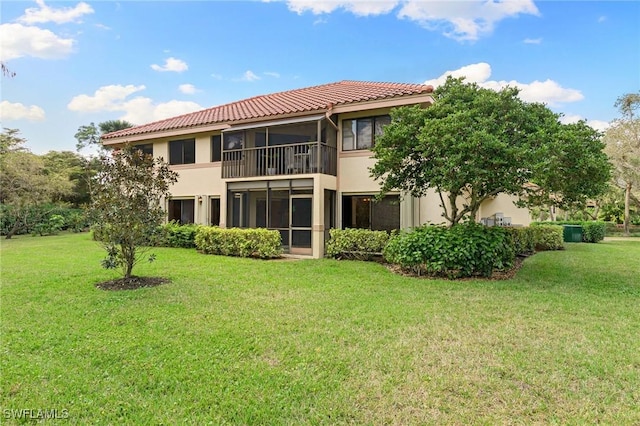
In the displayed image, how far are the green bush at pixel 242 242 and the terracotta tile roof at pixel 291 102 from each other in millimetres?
5144

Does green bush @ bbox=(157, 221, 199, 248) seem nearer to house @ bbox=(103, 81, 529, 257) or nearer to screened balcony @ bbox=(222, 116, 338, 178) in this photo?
house @ bbox=(103, 81, 529, 257)

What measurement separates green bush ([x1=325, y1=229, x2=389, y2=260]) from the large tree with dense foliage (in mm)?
2716

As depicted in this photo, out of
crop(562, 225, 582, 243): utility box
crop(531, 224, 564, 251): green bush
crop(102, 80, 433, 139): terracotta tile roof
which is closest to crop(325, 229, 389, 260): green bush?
crop(102, 80, 433, 139): terracotta tile roof

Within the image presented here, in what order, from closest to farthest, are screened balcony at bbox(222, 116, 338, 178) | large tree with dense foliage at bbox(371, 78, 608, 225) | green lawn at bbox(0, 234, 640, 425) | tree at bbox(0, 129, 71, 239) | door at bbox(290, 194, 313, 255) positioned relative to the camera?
green lawn at bbox(0, 234, 640, 425)
large tree with dense foliage at bbox(371, 78, 608, 225)
screened balcony at bbox(222, 116, 338, 178)
door at bbox(290, 194, 313, 255)
tree at bbox(0, 129, 71, 239)

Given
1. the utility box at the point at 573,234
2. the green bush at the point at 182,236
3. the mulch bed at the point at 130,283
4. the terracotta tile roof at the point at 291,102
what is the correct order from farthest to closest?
1. the utility box at the point at 573,234
2. the green bush at the point at 182,236
3. the terracotta tile roof at the point at 291,102
4. the mulch bed at the point at 130,283

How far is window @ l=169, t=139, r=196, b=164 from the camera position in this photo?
19.3 m

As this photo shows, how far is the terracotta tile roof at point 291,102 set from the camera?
14661 millimetres

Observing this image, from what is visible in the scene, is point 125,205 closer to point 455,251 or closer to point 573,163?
point 455,251

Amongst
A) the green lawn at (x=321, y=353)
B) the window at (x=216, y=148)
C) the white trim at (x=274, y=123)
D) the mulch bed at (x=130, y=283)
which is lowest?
the green lawn at (x=321, y=353)

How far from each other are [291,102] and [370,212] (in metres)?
6.77

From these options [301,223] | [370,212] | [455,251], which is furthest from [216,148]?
[455,251]

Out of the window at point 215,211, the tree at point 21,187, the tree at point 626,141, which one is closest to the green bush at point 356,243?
the window at point 215,211

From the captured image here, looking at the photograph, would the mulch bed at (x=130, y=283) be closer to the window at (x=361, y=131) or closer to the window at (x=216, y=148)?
the window at (x=361, y=131)

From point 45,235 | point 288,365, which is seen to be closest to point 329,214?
point 288,365
